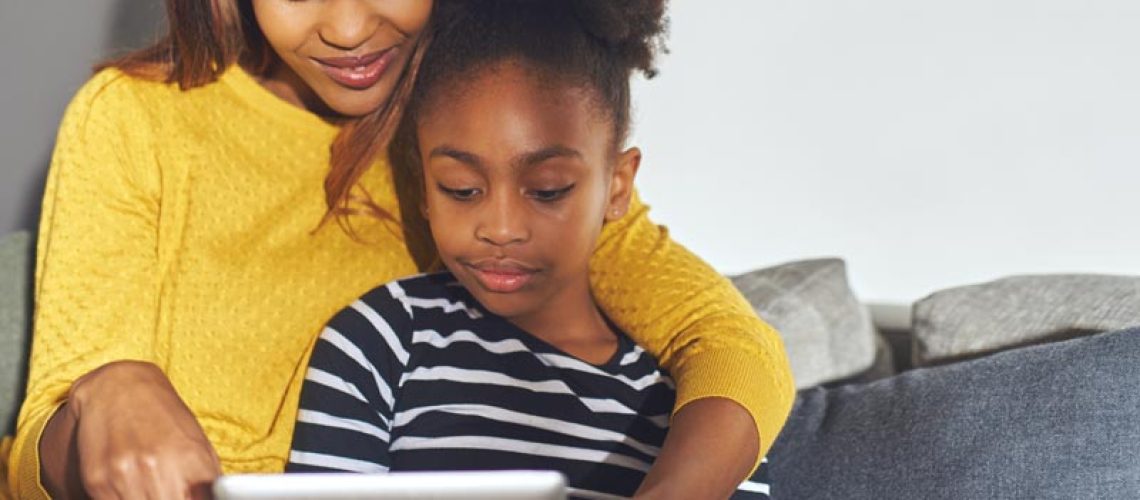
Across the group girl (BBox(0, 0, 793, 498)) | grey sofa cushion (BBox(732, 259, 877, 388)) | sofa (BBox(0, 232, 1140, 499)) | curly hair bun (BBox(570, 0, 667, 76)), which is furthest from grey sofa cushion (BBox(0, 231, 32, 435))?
grey sofa cushion (BBox(732, 259, 877, 388))

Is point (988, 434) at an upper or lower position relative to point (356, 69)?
lower

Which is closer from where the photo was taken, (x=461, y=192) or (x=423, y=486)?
(x=423, y=486)

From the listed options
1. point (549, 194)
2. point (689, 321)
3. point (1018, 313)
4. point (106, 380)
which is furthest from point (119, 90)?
point (1018, 313)

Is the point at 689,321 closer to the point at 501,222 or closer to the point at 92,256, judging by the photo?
the point at 501,222

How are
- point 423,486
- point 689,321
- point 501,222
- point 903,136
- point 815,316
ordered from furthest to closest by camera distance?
point 903,136, point 815,316, point 689,321, point 501,222, point 423,486

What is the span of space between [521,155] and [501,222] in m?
0.06

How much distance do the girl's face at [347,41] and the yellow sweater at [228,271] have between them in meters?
0.09

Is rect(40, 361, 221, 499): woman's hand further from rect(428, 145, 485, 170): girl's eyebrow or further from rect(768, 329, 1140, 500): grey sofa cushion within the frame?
rect(768, 329, 1140, 500): grey sofa cushion

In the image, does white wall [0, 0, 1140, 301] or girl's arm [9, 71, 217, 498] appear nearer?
girl's arm [9, 71, 217, 498]

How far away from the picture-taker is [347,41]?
4.23 feet

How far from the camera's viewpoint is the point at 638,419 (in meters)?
1.33

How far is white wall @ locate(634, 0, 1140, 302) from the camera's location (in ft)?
6.11

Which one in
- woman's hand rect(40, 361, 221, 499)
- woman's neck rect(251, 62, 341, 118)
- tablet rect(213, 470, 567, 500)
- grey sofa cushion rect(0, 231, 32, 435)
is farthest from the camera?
grey sofa cushion rect(0, 231, 32, 435)

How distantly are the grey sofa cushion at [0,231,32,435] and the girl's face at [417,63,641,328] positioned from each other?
56 cm
